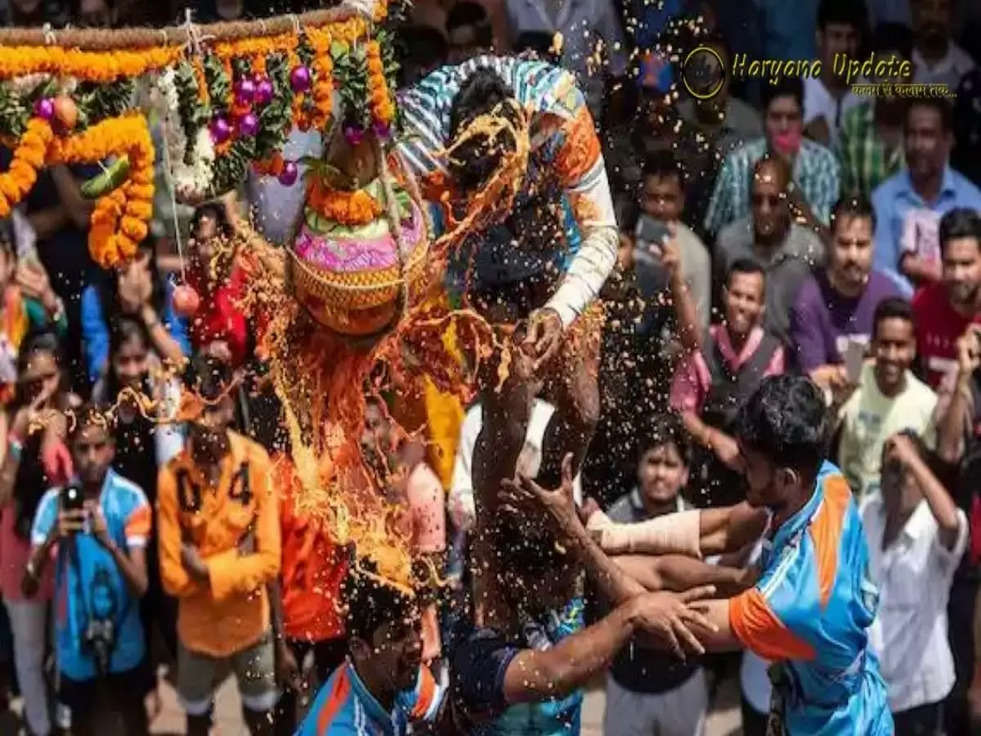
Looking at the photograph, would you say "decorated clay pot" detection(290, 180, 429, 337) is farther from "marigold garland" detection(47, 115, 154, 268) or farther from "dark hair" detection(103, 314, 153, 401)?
"dark hair" detection(103, 314, 153, 401)

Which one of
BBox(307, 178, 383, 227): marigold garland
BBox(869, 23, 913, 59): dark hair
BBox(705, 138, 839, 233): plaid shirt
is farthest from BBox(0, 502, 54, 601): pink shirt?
BBox(869, 23, 913, 59): dark hair

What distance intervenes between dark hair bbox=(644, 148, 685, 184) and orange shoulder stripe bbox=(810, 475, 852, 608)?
69.2 inches

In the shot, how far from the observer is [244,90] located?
5.29 metres

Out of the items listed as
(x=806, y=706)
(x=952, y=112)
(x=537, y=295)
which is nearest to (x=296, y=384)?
(x=537, y=295)

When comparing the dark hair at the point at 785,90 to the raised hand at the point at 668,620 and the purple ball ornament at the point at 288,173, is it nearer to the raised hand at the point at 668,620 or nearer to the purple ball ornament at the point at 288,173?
the purple ball ornament at the point at 288,173

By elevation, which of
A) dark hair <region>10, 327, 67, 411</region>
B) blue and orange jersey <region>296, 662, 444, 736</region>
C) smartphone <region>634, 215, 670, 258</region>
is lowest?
blue and orange jersey <region>296, 662, 444, 736</region>

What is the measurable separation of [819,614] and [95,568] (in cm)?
278

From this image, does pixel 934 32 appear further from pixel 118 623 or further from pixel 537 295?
pixel 118 623

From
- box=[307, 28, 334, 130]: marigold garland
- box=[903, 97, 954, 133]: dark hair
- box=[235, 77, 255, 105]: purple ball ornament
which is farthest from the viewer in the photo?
box=[903, 97, 954, 133]: dark hair

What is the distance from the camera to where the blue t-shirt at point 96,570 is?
7.36 metres

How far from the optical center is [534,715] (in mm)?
5832

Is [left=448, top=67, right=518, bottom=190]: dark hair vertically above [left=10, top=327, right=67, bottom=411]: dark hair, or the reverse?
[left=448, top=67, right=518, bottom=190]: dark hair

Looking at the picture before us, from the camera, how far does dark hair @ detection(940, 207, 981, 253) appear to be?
7535mm

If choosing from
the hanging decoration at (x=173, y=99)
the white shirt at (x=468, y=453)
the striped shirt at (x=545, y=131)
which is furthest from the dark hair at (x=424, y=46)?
the hanging decoration at (x=173, y=99)
